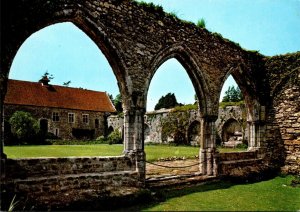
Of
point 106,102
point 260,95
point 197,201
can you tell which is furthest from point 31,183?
point 106,102

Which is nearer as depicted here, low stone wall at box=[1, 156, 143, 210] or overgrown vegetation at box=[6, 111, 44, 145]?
low stone wall at box=[1, 156, 143, 210]

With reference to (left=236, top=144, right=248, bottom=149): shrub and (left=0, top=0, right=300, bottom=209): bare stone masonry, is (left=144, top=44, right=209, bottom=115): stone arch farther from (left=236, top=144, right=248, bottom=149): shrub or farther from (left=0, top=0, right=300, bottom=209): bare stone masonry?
(left=236, top=144, right=248, bottom=149): shrub

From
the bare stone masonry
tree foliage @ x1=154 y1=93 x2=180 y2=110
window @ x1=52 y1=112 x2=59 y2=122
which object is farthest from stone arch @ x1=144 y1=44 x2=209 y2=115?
tree foliage @ x1=154 y1=93 x2=180 y2=110

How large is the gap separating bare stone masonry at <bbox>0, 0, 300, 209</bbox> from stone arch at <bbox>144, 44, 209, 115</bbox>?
3 centimetres

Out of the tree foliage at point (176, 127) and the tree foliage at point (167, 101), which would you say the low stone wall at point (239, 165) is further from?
the tree foliage at point (167, 101)

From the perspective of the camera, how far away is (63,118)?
102 ft

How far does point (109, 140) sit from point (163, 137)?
18.1ft

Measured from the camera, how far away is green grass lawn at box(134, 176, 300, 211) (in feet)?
19.1

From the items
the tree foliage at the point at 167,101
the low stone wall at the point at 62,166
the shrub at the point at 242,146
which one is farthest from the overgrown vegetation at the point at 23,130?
the tree foliage at the point at 167,101

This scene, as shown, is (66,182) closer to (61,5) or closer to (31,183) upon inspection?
(31,183)

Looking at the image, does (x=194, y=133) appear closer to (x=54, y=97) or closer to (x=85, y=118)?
(x=85, y=118)

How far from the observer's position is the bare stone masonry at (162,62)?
5.80 meters

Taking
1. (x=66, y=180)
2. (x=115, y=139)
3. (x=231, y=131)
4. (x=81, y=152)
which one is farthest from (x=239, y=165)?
(x=115, y=139)

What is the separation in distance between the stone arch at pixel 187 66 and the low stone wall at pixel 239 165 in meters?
1.73
